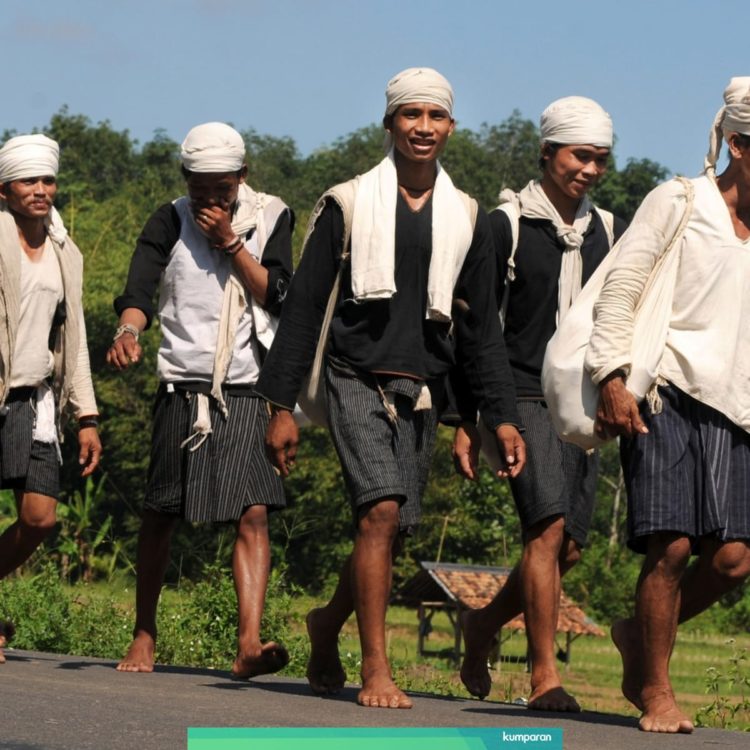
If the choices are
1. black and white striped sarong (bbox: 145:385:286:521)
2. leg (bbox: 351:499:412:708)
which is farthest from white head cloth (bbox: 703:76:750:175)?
black and white striped sarong (bbox: 145:385:286:521)

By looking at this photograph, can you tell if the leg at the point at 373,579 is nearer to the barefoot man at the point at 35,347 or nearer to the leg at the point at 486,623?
the leg at the point at 486,623

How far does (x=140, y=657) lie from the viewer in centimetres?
901

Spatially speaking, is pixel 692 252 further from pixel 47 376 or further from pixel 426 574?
pixel 426 574

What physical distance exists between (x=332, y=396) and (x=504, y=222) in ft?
3.98

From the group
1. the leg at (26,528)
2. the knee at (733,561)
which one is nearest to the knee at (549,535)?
the knee at (733,561)

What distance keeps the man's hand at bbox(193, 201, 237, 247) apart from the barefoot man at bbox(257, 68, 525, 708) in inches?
43.7

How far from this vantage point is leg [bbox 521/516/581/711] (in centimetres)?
784

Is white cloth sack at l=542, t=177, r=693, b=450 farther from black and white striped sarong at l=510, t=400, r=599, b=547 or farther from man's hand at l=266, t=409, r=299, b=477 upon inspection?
man's hand at l=266, t=409, r=299, b=477

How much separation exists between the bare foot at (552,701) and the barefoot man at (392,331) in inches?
24.7

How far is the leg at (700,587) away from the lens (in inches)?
281

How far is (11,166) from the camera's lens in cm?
912

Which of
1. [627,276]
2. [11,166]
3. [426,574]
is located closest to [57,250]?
[11,166]

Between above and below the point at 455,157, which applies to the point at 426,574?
below

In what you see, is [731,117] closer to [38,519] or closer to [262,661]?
[262,661]
